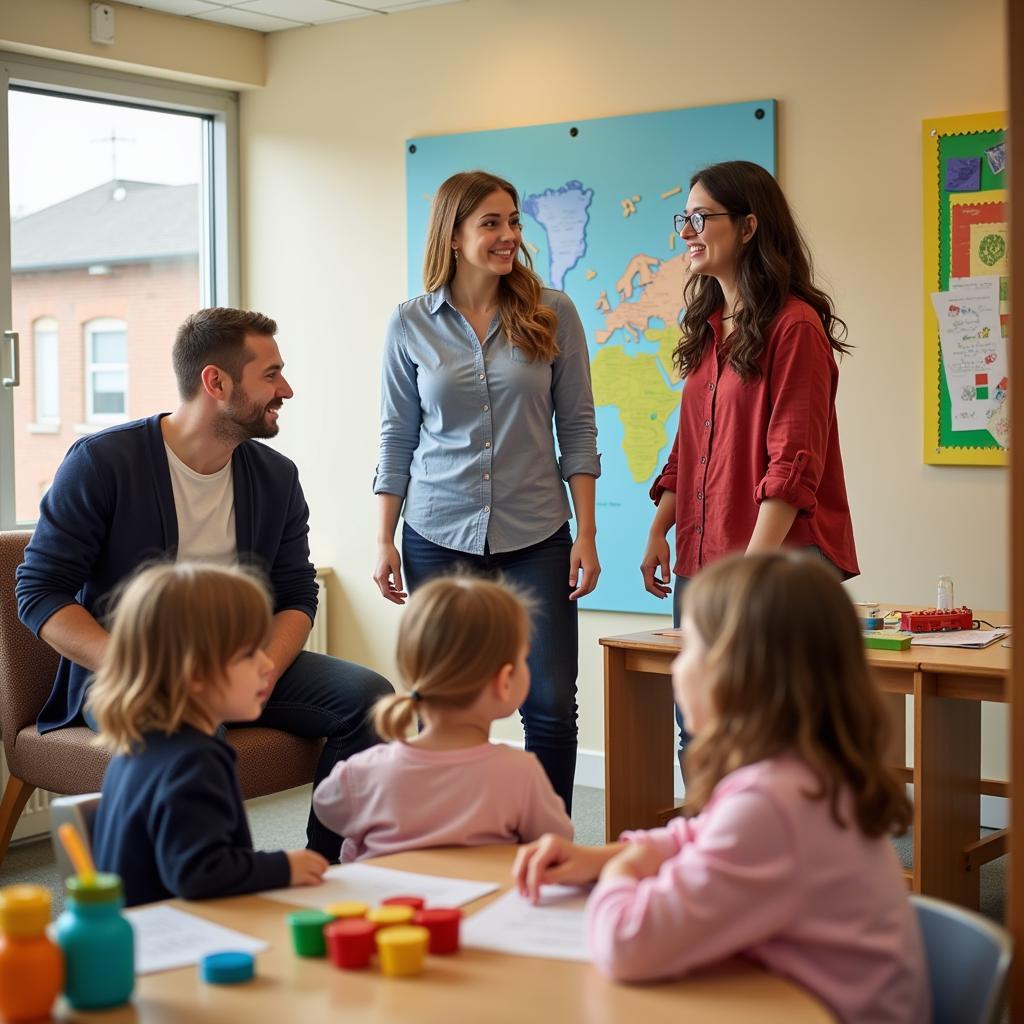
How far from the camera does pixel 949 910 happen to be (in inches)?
55.3

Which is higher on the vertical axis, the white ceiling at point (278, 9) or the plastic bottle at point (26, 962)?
the white ceiling at point (278, 9)

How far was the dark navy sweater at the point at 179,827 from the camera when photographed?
61.7 inches

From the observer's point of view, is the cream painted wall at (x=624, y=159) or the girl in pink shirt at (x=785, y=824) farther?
the cream painted wall at (x=624, y=159)

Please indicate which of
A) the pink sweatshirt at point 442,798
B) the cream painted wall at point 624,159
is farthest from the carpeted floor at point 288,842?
the pink sweatshirt at point 442,798

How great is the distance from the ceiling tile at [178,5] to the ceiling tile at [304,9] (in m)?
0.10

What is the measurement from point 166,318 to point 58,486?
85.6 inches

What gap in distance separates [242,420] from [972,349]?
6.57 feet

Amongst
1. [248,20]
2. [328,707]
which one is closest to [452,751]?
[328,707]

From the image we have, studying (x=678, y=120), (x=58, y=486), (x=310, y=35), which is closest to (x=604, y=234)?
(x=678, y=120)

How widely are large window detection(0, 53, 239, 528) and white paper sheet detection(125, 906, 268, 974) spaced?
2995 millimetres

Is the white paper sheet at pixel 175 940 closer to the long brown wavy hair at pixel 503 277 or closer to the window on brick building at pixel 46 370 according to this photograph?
the long brown wavy hair at pixel 503 277

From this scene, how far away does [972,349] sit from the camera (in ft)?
12.3

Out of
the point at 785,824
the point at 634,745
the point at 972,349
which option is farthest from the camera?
the point at 972,349

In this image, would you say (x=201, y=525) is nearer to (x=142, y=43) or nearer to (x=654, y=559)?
(x=654, y=559)
